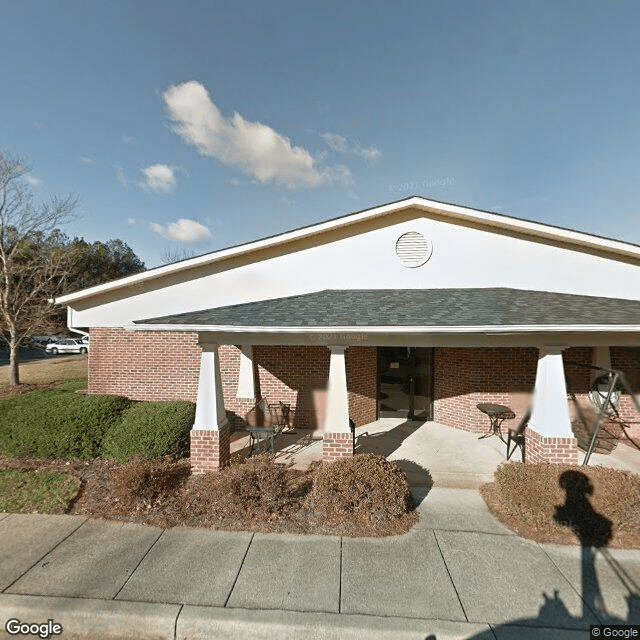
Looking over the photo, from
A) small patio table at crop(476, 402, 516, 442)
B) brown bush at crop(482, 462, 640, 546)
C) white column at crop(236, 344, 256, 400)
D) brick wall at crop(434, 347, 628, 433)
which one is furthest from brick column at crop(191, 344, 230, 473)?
brick wall at crop(434, 347, 628, 433)

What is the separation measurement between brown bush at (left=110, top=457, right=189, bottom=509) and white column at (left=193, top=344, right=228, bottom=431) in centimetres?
95

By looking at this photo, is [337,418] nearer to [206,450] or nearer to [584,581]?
[206,450]

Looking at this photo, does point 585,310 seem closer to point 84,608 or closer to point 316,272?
point 316,272

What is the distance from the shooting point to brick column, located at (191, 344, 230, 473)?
19.8ft

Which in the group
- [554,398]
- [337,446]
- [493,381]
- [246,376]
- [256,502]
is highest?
[554,398]

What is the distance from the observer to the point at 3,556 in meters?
4.14

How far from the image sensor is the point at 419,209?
26.2 feet

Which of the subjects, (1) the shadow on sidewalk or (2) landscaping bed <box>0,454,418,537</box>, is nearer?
(1) the shadow on sidewalk

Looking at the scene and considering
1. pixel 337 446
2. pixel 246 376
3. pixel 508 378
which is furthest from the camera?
pixel 246 376

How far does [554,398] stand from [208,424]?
6.34 m

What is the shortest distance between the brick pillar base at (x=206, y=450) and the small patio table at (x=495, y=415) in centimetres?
655

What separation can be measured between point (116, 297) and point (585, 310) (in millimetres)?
10843

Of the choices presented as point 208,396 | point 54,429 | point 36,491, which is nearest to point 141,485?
point 208,396

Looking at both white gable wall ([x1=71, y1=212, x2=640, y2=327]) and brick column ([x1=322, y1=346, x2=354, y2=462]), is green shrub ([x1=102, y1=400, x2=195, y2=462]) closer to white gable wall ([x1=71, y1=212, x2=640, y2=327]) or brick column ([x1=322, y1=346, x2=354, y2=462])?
white gable wall ([x1=71, y1=212, x2=640, y2=327])
